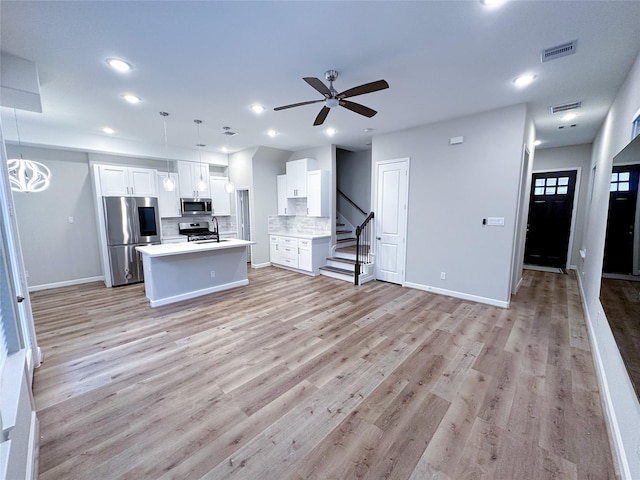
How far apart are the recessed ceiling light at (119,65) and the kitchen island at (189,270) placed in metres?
2.32

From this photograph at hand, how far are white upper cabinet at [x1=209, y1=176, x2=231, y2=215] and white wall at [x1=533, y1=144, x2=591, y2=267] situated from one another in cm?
788

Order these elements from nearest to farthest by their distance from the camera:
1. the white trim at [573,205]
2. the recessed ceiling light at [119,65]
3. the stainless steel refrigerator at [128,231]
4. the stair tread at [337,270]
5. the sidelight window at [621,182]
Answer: the sidelight window at [621,182], the recessed ceiling light at [119,65], the stainless steel refrigerator at [128,231], the stair tread at [337,270], the white trim at [573,205]

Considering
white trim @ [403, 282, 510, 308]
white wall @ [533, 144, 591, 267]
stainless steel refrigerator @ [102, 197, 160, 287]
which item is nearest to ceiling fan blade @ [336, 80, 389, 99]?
white trim @ [403, 282, 510, 308]

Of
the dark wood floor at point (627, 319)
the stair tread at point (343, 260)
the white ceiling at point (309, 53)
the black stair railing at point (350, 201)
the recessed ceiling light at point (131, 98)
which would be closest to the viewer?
the dark wood floor at point (627, 319)

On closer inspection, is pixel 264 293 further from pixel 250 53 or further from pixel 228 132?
pixel 250 53

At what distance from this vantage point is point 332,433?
1.81 metres

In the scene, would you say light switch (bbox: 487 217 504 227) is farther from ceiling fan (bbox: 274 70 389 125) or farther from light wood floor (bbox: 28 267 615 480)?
ceiling fan (bbox: 274 70 389 125)

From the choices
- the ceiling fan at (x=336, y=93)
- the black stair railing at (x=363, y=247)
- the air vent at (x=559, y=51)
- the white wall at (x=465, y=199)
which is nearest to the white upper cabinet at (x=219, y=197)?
the black stair railing at (x=363, y=247)

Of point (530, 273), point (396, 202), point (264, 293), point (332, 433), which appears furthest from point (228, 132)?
point (530, 273)

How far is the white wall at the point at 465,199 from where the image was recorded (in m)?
3.75

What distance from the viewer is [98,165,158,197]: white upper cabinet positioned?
5152mm

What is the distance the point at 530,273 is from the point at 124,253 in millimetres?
8744

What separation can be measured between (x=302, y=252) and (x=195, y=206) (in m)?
2.95

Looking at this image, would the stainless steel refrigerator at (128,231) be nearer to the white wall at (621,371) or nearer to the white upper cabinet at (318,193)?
the white upper cabinet at (318,193)
